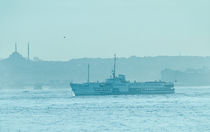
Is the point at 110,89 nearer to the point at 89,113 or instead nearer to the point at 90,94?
the point at 90,94

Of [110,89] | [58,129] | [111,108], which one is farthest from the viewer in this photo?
[110,89]

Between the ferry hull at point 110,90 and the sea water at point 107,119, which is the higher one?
the ferry hull at point 110,90

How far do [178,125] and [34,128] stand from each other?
8.91 m

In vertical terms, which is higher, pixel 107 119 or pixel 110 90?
pixel 110 90

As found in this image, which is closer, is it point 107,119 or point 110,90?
point 107,119

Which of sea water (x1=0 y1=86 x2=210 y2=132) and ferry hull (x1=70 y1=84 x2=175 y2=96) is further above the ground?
ferry hull (x1=70 y1=84 x2=175 y2=96)

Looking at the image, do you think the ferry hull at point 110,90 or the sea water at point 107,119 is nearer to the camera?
the sea water at point 107,119

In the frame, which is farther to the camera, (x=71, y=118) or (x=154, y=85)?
(x=154, y=85)

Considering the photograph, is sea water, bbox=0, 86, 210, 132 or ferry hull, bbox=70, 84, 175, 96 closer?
sea water, bbox=0, 86, 210, 132

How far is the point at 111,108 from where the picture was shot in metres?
81.1

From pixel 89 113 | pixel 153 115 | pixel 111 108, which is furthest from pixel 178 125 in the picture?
pixel 111 108

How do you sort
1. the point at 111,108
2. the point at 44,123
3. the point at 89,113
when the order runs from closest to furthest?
the point at 44,123 < the point at 89,113 < the point at 111,108

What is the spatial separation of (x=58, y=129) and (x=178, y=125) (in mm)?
7560

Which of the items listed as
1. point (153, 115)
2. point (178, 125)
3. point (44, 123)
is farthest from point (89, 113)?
point (178, 125)
